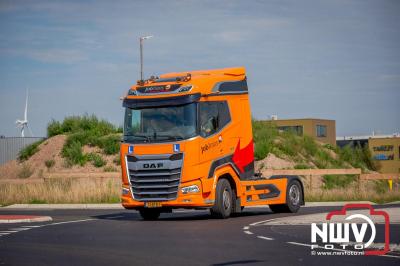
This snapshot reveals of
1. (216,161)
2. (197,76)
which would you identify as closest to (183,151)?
(216,161)

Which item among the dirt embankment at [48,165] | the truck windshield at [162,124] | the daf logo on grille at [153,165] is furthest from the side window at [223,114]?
the dirt embankment at [48,165]

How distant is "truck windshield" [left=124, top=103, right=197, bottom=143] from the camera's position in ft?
72.5

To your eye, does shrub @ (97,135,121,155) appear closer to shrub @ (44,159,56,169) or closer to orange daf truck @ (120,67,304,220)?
shrub @ (44,159,56,169)

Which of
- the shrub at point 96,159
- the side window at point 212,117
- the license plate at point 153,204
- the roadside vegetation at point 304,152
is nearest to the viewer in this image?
the license plate at point 153,204

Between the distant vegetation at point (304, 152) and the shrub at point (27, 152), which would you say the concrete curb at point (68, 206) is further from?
the shrub at point (27, 152)

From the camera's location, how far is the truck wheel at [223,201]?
73.3ft

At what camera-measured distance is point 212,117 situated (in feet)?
74.4

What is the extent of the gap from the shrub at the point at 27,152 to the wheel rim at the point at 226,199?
34.9 m

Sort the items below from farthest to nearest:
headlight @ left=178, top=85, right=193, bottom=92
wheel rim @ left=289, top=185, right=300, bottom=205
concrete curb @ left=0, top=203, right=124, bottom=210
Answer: concrete curb @ left=0, top=203, right=124, bottom=210, wheel rim @ left=289, top=185, right=300, bottom=205, headlight @ left=178, top=85, right=193, bottom=92

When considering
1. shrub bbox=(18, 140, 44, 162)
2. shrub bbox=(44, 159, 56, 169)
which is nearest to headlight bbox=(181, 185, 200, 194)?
shrub bbox=(44, 159, 56, 169)

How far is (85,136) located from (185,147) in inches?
1346

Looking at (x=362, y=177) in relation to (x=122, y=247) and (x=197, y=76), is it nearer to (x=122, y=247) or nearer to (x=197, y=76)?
(x=197, y=76)

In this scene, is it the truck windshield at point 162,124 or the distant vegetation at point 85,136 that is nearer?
the truck windshield at point 162,124

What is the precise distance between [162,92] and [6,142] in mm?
39252
